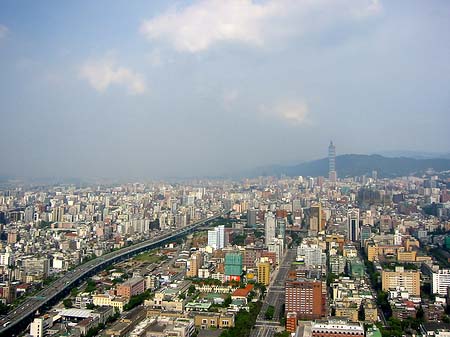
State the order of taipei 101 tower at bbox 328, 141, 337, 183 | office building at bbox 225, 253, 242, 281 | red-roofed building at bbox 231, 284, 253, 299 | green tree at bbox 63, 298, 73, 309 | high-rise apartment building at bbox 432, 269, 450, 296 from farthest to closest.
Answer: taipei 101 tower at bbox 328, 141, 337, 183, office building at bbox 225, 253, 242, 281, high-rise apartment building at bbox 432, 269, 450, 296, red-roofed building at bbox 231, 284, 253, 299, green tree at bbox 63, 298, 73, 309

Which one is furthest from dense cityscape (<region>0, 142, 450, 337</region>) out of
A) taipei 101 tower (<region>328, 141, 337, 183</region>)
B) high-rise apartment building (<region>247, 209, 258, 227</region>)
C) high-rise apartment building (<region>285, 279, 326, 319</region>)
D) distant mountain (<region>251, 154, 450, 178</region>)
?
taipei 101 tower (<region>328, 141, 337, 183</region>)

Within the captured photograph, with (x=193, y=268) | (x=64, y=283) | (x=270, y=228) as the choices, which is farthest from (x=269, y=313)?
(x=270, y=228)

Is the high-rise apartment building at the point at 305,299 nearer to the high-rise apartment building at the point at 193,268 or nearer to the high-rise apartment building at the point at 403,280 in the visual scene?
the high-rise apartment building at the point at 403,280

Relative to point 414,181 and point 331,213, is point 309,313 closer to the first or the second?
point 331,213

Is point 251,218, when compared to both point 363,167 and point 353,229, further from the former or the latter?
point 363,167

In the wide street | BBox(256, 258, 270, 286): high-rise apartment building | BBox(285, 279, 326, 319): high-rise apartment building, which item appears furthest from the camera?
BBox(256, 258, 270, 286): high-rise apartment building

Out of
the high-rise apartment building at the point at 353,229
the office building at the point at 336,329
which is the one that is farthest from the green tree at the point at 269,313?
the high-rise apartment building at the point at 353,229

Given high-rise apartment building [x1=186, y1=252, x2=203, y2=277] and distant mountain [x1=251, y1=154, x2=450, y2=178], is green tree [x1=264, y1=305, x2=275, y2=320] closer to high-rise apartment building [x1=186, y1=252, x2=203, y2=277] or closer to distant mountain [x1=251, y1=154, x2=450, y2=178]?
high-rise apartment building [x1=186, y1=252, x2=203, y2=277]
